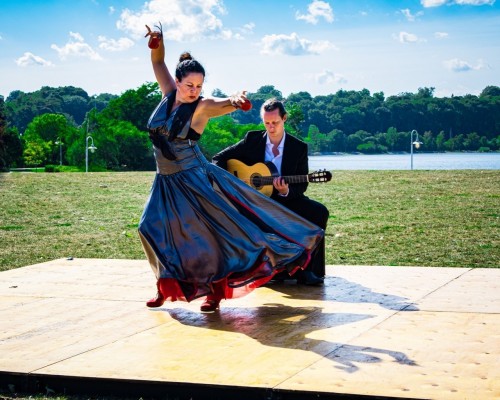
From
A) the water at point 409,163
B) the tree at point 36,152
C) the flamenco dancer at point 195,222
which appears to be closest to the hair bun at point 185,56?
the flamenco dancer at point 195,222

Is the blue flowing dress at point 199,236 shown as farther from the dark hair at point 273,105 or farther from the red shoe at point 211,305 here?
the dark hair at point 273,105

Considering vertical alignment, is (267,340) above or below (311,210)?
below

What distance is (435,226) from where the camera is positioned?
15.2m

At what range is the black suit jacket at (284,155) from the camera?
8.26 m

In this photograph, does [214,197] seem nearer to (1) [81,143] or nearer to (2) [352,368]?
(2) [352,368]

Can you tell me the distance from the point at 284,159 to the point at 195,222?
1748mm

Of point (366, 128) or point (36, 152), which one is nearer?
point (366, 128)

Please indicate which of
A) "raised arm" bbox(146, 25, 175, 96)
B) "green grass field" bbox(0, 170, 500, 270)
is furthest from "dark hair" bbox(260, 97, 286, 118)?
"green grass field" bbox(0, 170, 500, 270)

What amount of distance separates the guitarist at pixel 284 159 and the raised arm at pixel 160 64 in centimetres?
123

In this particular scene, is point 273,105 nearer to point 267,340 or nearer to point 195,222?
point 195,222

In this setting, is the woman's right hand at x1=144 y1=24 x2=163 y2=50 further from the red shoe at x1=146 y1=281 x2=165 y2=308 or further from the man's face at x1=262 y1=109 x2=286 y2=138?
the red shoe at x1=146 y1=281 x2=165 y2=308

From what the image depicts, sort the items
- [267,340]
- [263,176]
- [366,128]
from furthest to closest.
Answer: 1. [366,128]
2. [263,176]
3. [267,340]

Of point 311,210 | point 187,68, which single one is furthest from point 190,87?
point 311,210

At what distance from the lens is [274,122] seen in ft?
26.7
